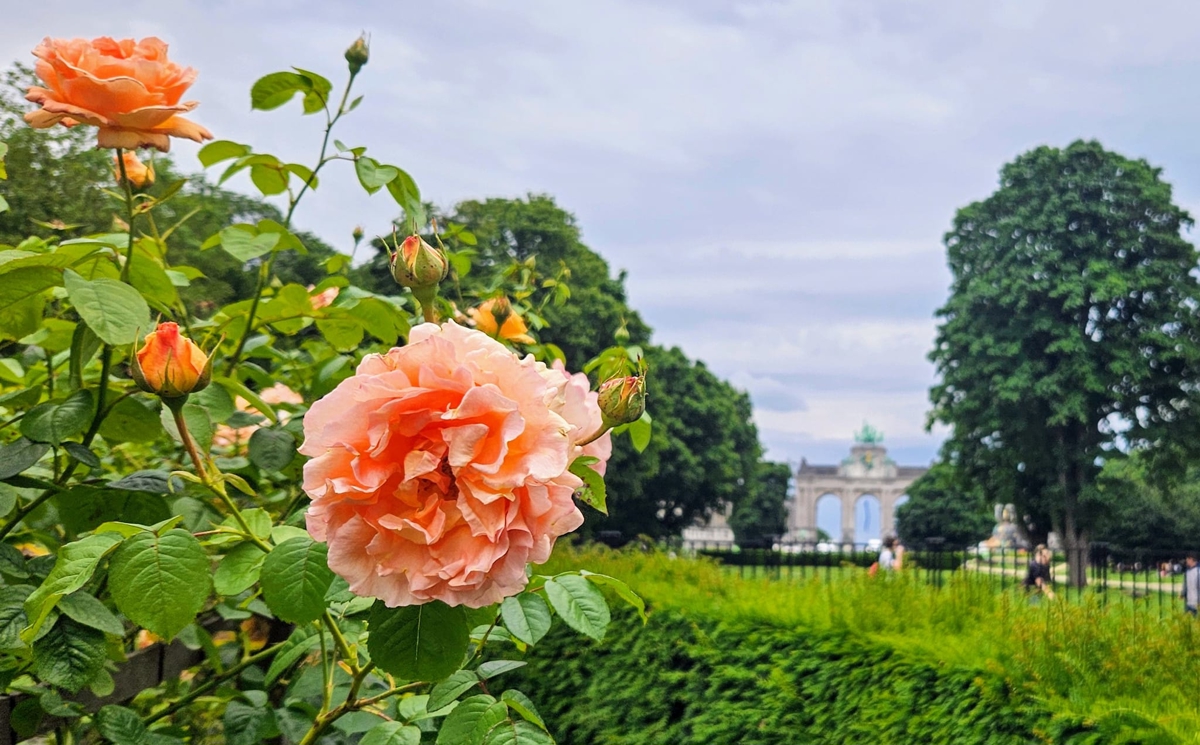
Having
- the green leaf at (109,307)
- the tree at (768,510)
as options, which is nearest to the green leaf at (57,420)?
the green leaf at (109,307)

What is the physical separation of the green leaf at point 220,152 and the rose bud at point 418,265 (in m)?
0.60

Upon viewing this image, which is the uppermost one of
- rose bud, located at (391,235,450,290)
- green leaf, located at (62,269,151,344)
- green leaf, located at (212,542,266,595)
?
rose bud, located at (391,235,450,290)

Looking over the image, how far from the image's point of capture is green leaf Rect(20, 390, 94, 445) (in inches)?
50.5

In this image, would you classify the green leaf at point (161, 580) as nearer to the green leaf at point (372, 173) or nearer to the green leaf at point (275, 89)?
the green leaf at point (372, 173)

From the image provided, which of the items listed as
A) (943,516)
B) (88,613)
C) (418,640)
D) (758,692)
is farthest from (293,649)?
(943,516)

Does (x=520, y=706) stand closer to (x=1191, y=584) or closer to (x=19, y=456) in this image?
(x=19, y=456)

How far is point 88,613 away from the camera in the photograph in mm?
1217

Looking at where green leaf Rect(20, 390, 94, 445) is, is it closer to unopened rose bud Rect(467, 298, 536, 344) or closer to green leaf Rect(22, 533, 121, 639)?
green leaf Rect(22, 533, 121, 639)

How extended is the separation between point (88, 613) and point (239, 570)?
0.66ft

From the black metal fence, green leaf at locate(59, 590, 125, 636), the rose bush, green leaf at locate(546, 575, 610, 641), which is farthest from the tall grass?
green leaf at locate(59, 590, 125, 636)

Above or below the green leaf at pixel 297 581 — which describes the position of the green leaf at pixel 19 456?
above

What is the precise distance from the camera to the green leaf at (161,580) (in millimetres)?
999

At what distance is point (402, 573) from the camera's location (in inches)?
33.8

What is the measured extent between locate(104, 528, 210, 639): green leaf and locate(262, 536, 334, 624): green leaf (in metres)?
0.07
